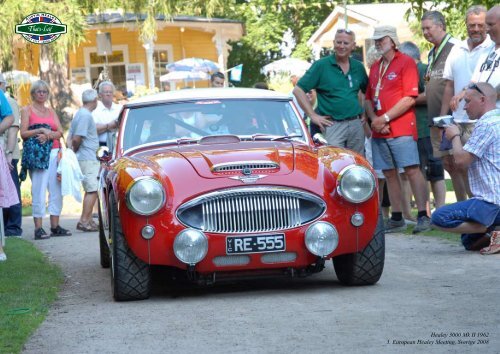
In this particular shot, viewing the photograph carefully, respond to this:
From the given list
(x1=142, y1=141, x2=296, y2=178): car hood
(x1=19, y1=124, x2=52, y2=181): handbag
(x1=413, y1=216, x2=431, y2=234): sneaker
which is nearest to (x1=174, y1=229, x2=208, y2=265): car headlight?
(x1=142, y1=141, x2=296, y2=178): car hood

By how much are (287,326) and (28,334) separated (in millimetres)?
1525

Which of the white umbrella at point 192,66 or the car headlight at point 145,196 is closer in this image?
the car headlight at point 145,196

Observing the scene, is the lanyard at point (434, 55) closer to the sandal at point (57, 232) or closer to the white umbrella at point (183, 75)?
the sandal at point (57, 232)

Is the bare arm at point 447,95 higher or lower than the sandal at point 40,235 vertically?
higher

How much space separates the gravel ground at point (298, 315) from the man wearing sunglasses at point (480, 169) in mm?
267

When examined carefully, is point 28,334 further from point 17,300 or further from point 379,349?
point 379,349

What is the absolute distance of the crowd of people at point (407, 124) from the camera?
30.3ft

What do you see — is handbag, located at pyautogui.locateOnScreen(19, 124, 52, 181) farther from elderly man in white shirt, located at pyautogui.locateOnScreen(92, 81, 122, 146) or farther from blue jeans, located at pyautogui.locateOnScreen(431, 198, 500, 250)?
blue jeans, located at pyautogui.locateOnScreen(431, 198, 500, 250)

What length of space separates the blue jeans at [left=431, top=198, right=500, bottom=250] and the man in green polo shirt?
8.07 feet

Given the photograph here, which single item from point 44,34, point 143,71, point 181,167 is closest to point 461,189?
point 181,167

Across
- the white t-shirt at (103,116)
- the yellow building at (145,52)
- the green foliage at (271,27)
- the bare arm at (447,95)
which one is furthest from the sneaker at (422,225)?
the green foliage at (271,27)

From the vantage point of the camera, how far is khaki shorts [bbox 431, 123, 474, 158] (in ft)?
33.4

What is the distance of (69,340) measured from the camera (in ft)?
20.5

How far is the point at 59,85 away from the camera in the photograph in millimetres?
29469
